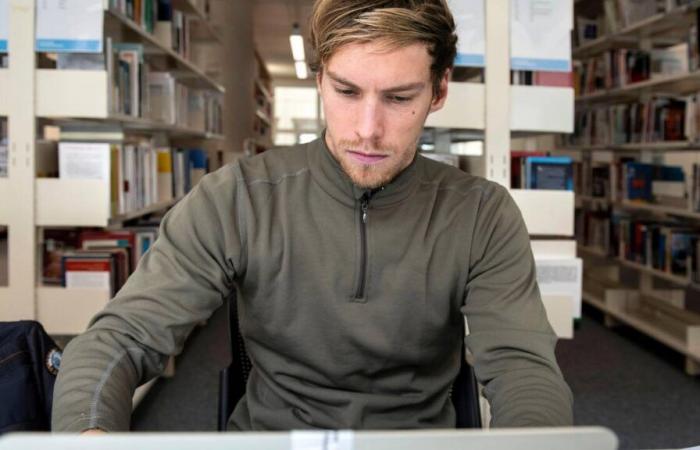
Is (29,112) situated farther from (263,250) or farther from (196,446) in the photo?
(196,446)

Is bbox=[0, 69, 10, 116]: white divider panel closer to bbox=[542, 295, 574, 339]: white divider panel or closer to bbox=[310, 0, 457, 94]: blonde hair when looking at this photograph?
bbox=[310, 0, 457, 94]: blonde hair

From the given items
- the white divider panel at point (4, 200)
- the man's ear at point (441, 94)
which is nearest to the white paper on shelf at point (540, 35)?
the man's ear at point (441, 94)

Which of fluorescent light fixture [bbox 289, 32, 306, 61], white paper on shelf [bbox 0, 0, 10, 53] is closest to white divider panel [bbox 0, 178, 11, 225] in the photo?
white paper on shelf [bbox 0, 0, 10, 53]

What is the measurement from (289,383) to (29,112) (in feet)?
5.20

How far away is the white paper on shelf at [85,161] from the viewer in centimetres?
250

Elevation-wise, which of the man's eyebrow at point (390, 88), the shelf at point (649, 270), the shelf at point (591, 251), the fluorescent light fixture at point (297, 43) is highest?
the fluorescent light fixture at point (297, 43)

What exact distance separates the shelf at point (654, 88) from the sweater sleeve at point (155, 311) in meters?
3.08

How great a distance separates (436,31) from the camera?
114 centimetres

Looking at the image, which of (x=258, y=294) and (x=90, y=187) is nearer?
(x=258, y=294)

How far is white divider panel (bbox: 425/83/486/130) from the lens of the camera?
2449 millimetres

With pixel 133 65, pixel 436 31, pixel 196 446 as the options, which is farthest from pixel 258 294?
pixel 133 65

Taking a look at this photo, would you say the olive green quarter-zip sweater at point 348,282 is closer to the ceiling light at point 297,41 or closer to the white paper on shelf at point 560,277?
the white paper on shelf at point 560,277

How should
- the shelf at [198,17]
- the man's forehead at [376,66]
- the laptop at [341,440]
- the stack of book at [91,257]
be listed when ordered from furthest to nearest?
the shelf at [198,17] < the stack of book at [91,257] < the man's forehead at [376,66] < the laptop at [341,440]

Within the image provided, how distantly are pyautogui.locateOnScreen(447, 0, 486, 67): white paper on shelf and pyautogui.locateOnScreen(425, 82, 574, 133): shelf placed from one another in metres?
0.08
